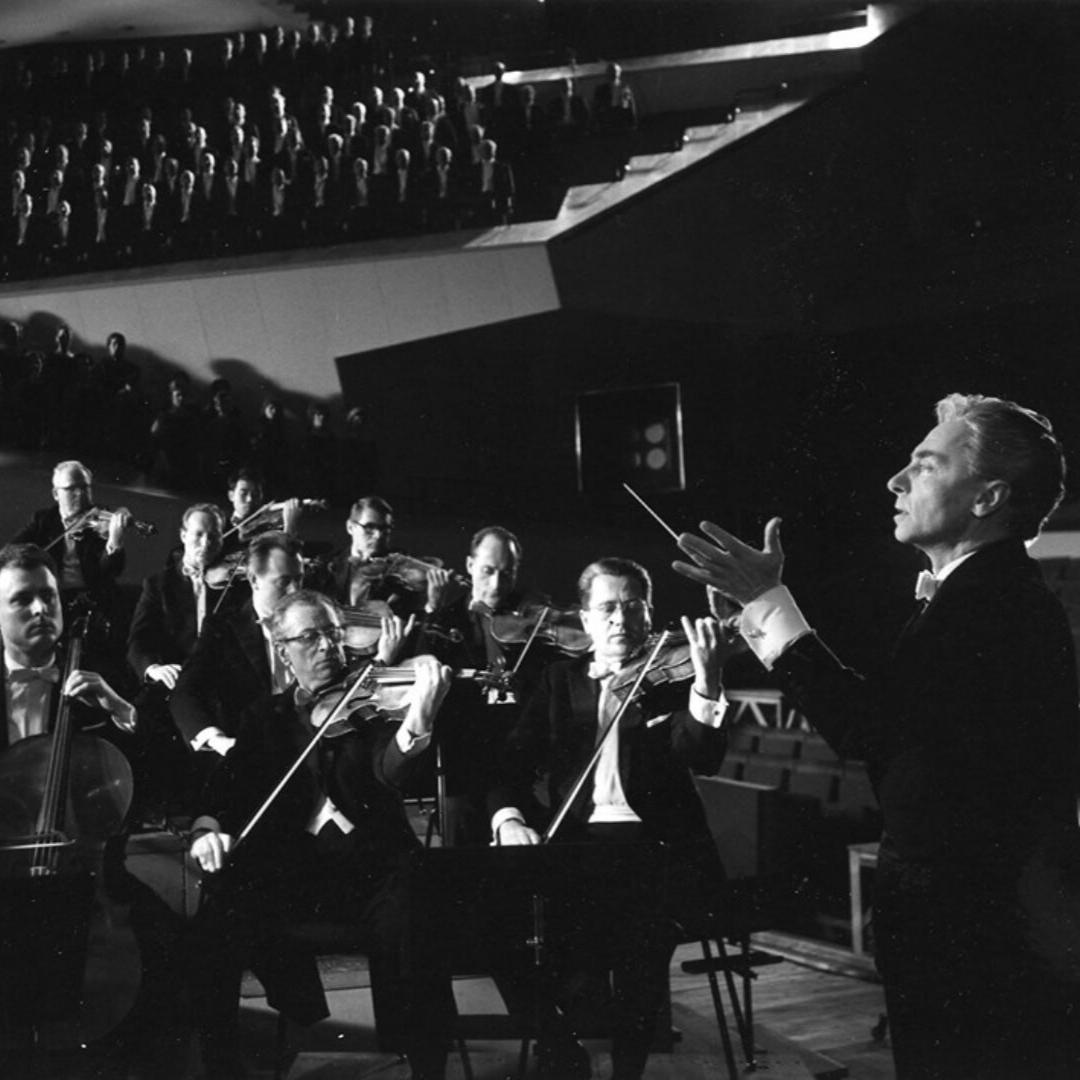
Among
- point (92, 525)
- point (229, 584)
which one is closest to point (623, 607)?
point (229, 584)

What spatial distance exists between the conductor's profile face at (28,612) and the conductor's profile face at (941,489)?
1.69 m

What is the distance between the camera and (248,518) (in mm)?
4270

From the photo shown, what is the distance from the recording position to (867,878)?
3443mm

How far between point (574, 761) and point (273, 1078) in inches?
31.9

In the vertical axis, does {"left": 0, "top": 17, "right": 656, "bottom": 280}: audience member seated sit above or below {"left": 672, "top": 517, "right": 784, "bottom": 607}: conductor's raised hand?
above

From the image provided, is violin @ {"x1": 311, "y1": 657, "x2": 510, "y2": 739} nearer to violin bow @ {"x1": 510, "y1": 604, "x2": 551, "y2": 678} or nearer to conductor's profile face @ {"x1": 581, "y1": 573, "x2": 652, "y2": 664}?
conductor's profile face @ {"x1": 581, "y1": 573, "x2": 652, "y2": 664}

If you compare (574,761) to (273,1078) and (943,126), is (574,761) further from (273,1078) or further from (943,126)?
(943,126)

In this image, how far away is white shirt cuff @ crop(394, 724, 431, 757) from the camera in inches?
97.2

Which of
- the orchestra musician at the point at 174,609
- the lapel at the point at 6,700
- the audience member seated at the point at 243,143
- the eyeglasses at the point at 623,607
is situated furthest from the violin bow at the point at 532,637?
the audience member seated at the point at 243,143

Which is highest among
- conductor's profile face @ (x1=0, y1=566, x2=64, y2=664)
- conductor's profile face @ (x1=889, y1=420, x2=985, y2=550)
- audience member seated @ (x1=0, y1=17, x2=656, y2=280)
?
audience member seated @ (x1=0, y1=17, x2=656, y2=280)

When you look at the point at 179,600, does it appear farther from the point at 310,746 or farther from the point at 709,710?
the point at 709,710

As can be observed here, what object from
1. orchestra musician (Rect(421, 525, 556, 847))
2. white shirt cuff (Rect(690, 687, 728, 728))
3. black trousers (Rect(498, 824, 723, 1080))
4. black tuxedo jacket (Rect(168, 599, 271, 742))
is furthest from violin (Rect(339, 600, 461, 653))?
black trousers (Rect(498, 824, 723, 1080))

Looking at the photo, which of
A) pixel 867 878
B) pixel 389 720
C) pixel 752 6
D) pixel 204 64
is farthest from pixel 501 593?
pixel 752 6

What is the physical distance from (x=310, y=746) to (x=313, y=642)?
0.68 feet
